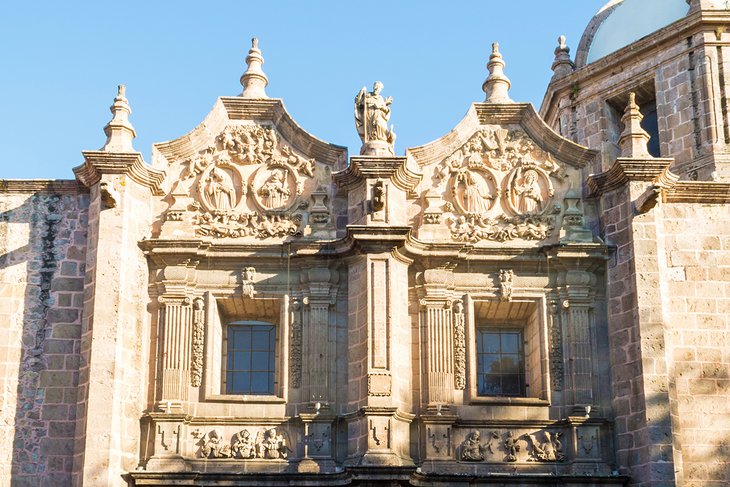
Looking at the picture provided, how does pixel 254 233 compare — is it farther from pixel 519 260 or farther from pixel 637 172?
pixel 637 172

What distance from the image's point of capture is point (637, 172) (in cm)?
→ 2353

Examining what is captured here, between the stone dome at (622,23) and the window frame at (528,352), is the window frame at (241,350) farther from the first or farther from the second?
the stone dome at (622,23)

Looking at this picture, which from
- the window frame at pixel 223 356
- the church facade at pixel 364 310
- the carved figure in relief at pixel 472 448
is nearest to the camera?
the church facade at pixel 364 310

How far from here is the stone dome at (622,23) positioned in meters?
30.1

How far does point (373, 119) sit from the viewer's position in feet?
78.0

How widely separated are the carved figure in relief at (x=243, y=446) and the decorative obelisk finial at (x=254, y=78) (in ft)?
22.3

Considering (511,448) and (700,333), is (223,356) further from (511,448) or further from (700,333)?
(700,333)

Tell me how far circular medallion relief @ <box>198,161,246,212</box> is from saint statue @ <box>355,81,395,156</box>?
2473 millimetres

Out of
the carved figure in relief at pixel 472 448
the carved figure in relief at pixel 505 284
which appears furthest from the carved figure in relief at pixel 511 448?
the carved figure in relief at pixel 505 284

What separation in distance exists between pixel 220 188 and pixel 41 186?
334cm

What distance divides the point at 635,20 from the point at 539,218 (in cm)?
889

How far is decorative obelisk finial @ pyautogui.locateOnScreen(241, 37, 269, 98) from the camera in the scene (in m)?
24.9

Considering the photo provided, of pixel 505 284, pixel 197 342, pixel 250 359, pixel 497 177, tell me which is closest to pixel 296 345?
pixel 250 359

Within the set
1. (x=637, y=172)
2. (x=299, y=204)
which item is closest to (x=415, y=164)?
(x=299, y=204)
